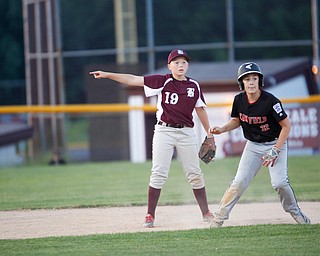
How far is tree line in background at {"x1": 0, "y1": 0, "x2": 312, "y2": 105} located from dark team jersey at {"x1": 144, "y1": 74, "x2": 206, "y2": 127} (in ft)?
75.8

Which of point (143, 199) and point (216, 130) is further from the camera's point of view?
point (143, 199)

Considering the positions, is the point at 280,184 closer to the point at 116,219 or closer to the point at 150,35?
the point at 116,219

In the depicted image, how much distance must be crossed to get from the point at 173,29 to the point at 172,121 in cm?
2434

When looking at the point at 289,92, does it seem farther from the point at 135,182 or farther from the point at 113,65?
the point at 135,182

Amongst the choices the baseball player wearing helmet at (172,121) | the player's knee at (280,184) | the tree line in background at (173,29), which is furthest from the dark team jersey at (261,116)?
the tree line in background at (173,29)

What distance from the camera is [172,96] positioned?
8.20 meters

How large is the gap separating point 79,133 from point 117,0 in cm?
1426

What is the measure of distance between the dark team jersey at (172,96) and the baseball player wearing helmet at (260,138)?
0.54 meters

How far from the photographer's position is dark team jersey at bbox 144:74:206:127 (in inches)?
322

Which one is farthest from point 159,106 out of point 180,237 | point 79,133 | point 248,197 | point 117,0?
point 79,133

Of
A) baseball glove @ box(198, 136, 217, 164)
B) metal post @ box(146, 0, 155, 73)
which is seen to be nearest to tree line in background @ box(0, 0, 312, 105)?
metal post @ box(146, 0, 155, 73)

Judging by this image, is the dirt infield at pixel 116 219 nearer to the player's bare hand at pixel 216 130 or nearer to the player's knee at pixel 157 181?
the player's knee at pixel 157 181

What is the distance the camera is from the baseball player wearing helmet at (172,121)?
26.9 ft

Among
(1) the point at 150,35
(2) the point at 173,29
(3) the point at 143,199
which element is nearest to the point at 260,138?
(3) the point at 143,199
